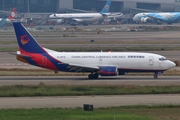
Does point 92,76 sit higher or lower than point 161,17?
lower

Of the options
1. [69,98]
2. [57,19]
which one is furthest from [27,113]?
[57,19]

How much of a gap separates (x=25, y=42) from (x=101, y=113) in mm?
25305

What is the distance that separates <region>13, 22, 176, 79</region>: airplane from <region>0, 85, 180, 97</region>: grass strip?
8.66m

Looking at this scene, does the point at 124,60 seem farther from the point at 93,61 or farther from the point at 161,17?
the point at 161,17

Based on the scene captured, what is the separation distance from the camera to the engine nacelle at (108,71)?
52.1 m

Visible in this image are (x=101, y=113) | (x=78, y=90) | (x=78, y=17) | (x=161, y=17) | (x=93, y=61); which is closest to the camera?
(x=101, y=113)

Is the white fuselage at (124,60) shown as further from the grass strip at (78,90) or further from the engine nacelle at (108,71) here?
the grass strip at (78,90)

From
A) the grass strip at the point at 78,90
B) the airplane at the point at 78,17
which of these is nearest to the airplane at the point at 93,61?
the grass strip at the point at 78,90

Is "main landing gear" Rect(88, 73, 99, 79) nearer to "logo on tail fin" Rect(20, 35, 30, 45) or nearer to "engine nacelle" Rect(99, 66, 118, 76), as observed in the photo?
"engine nacelle" Rect(99, 66, 118, 76)

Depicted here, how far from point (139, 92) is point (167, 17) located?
144234mm

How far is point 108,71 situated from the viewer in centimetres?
5219

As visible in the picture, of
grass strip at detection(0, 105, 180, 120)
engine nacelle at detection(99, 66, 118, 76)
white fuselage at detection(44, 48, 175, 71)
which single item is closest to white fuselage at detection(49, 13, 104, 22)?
white fuselage at detection(44, 48, 175, 71)

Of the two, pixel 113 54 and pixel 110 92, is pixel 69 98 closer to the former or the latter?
pixel 110 92

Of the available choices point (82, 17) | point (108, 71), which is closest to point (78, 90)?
point (108, 71)
